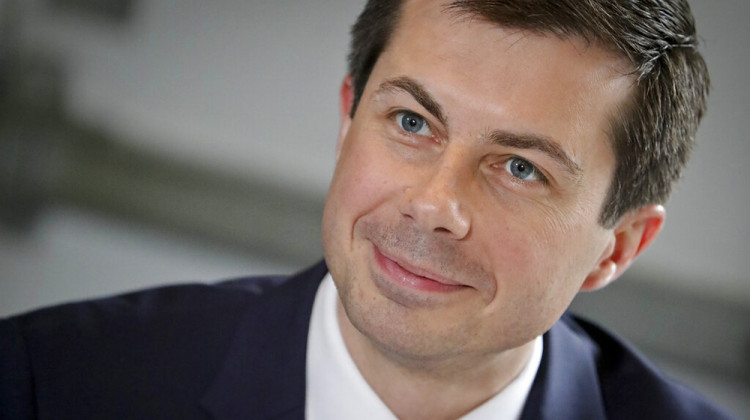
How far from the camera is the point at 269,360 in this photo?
1.80 metres

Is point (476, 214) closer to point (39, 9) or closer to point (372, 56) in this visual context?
point (372, 56)

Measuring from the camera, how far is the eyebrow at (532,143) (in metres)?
1.56

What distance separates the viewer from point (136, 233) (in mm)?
3551

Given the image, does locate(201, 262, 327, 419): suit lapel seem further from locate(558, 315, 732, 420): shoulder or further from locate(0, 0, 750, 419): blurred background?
locate(0, 0, 750, 419): blurred background

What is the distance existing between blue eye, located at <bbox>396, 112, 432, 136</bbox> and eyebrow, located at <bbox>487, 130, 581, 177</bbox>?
0.11 meters

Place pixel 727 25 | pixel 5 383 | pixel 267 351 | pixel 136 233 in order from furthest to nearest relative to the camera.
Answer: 1. pixel 136 233
2. pixel 727 25
3. pixel 267 351
4. pixel 5 383

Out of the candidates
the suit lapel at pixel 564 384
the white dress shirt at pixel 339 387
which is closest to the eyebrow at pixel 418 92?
the white dress shirt at pixel 339 387

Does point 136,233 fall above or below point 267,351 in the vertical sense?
below

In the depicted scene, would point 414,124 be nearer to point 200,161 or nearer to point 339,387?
point 339,387

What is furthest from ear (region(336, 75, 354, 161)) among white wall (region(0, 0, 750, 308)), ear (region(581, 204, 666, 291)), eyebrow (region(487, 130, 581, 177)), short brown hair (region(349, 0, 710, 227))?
white wall (region(0, 0, 750, 308))

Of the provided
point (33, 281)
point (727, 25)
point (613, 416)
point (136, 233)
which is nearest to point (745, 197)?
point (727, 25)

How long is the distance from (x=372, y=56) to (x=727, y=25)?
1875 millimetres

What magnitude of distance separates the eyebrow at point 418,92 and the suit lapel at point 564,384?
53cm

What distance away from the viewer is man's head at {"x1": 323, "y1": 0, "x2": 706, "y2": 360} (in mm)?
1560
